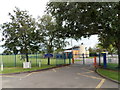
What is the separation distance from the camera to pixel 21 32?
13414mm

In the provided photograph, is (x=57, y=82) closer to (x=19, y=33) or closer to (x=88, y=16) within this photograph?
(x=88, y=16)

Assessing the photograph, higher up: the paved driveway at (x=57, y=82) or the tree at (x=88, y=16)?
the tree at (x=88, y=16)

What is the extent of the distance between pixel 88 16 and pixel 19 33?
7.59 meters

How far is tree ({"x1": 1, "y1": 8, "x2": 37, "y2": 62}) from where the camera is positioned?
13539 millimetres

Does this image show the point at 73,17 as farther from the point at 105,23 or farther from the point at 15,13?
the point at 15,13

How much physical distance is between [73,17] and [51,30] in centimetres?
484

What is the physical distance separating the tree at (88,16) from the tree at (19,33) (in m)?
3.32

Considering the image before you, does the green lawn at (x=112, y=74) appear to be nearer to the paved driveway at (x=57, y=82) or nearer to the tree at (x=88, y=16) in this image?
the paved driveway at (x=57, y=82)

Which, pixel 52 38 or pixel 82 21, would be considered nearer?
pixel 82 21

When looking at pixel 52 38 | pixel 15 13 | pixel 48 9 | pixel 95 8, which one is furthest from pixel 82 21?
pixel 15 13

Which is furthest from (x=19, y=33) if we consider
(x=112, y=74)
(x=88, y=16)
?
(x=112, y=74)

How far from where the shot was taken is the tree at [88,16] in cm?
861

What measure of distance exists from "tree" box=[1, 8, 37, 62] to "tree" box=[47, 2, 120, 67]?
3.32 metres

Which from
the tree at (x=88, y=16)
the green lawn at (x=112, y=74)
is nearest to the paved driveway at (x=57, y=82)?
the green lawn at (x=112, y=74)
